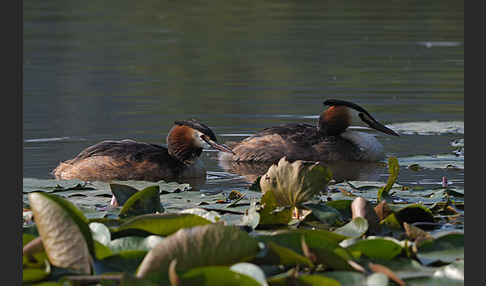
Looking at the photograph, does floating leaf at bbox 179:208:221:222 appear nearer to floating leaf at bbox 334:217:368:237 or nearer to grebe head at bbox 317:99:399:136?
floating leaf at bbox 334:217:368:237

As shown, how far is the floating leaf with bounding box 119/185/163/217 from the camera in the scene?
5703mm

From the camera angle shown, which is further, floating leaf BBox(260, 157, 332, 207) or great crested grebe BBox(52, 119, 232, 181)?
great crested grebe BBox(52, 119, 232, 181)

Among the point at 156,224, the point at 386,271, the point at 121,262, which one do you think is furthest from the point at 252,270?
the point at 156,224

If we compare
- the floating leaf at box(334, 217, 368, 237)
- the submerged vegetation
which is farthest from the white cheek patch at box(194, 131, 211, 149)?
the floating leaf at box(334, 217, 368, 237)

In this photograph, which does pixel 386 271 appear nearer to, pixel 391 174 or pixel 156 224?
pixel 156 224

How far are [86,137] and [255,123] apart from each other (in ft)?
7.80

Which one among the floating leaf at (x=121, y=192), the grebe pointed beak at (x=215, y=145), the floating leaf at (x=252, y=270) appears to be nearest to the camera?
the floating leaf at (x=252, y=270)

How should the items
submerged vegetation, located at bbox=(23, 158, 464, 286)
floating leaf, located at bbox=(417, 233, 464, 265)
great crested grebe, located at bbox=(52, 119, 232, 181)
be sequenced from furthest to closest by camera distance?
great crested grebe, located at bbox=(52, 119, 232, 181) < floating leaf, located at bbox=(417, 233, 464, 265) < submerged vegetation, located at bbox=(23, 158, 464, 286)

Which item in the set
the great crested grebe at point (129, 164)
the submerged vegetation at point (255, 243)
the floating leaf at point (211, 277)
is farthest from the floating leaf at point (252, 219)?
the great crested grebe at point (129, 164)

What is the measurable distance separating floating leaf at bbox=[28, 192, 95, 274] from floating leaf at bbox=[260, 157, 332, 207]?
1.61m

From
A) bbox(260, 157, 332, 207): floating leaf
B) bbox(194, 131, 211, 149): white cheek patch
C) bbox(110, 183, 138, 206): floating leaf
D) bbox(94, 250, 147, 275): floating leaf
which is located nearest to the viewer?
bbox(94, 250, 147, 275): floating leaf

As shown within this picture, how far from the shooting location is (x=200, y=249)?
13.3 feet

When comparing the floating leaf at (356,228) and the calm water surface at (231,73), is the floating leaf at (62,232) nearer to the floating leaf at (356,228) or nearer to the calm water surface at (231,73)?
the floating leaf at (356,228)

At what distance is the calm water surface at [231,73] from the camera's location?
11602 millimetres
